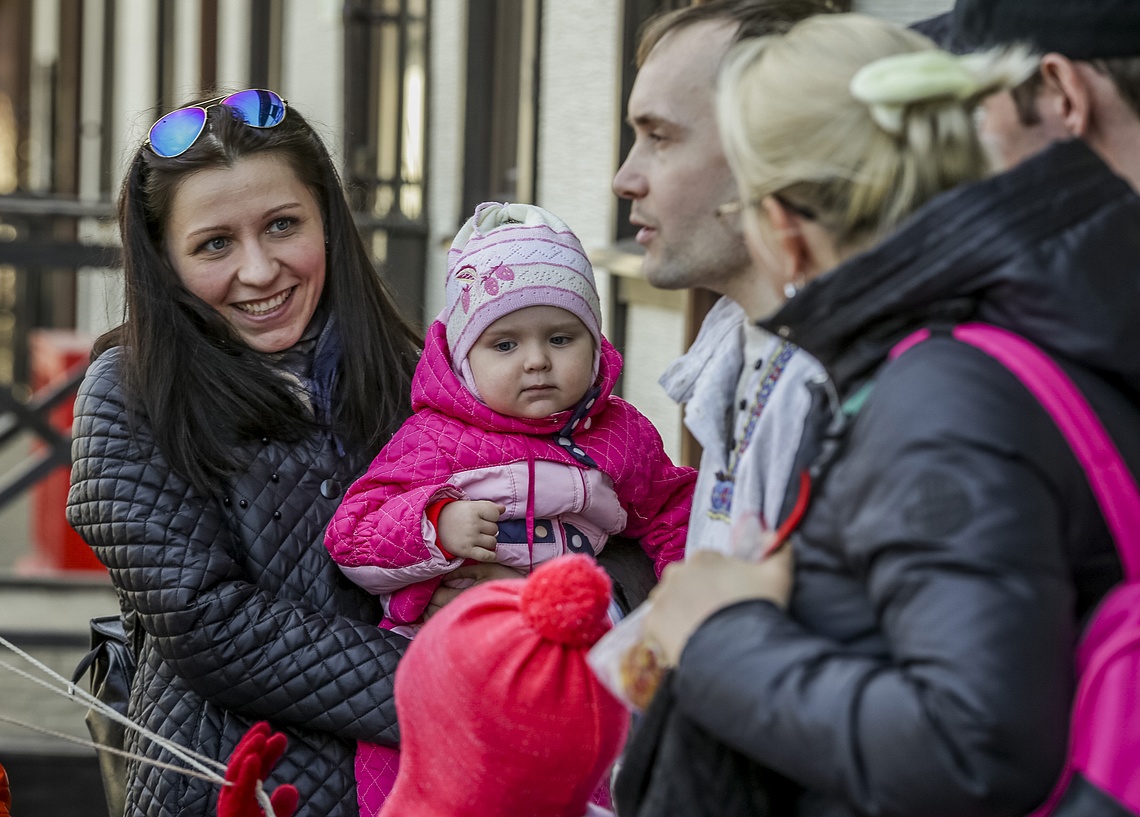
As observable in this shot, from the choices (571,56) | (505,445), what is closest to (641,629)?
(505,445)

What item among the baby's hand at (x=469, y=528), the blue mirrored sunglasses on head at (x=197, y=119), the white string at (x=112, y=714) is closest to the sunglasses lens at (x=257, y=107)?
the blue mirrored sunglasses on head at (x=197, y=119)

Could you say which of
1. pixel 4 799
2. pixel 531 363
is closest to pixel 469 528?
pixel 531 363

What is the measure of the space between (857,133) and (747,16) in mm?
676

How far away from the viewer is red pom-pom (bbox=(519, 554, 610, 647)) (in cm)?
172

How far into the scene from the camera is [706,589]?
4.90ft

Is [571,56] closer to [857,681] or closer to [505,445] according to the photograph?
[505,445]

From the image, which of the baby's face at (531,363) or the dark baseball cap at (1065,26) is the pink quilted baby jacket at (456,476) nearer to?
the baby's face at (531,363)

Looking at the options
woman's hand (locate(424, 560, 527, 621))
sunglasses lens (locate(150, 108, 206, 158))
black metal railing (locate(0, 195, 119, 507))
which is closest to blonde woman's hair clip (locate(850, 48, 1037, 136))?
woman's hand (locate(424, 560, 527, 621))

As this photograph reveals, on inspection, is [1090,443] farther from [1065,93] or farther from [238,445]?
[238,445]

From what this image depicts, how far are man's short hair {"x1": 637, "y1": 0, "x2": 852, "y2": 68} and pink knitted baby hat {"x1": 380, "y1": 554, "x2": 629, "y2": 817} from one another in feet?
2.59

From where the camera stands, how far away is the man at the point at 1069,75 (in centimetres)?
187

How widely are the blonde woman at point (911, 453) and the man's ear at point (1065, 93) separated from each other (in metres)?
0.37

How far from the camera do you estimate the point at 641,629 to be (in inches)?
63.6

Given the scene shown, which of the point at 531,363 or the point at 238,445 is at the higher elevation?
the point at 531,363
